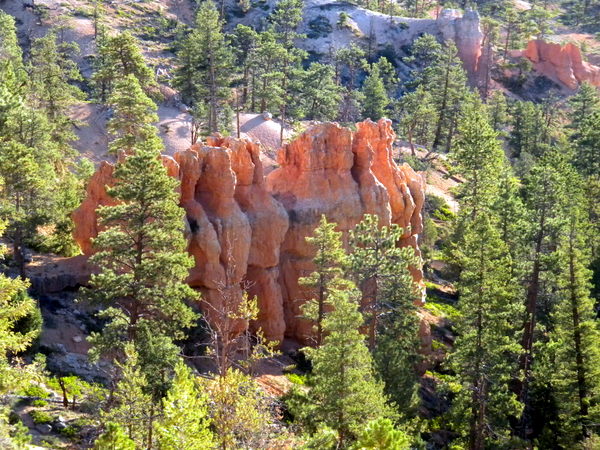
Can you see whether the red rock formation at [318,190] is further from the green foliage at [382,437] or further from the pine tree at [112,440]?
the pine tree at [112,440]

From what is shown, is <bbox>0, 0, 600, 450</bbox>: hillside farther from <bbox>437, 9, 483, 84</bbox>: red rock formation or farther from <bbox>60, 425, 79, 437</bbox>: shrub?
<bbox>437, 9, 483, 84</bbox>: red rock formation

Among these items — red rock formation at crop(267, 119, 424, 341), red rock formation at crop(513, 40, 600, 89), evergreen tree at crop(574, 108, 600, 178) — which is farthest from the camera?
red rock formation at crop(513, 40, 600, 89)

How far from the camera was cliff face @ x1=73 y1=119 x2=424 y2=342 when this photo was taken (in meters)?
32.8

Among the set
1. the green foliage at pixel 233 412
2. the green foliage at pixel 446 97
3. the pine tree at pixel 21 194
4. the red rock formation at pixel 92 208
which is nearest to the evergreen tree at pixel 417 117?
→ the green foliage at pixel 446 97

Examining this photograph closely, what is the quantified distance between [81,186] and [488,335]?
2569 centimetres

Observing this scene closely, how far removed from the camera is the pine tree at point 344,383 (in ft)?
79.1

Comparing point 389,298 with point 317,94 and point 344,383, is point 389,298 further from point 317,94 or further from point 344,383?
point 317,94

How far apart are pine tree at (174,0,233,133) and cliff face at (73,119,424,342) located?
2582cm

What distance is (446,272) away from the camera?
1998 inches

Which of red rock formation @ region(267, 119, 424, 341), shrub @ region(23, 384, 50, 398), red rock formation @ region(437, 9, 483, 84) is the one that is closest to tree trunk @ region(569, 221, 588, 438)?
red rock formation @ region(267, 119, 424, 341)

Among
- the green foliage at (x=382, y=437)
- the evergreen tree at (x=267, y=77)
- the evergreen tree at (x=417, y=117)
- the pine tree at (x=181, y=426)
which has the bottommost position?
the evergreen tree at (x=417, y=117)

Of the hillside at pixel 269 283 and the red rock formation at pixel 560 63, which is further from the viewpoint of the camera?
the red rock formation at pixel 560 63

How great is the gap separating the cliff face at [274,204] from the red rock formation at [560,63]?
8075 cm

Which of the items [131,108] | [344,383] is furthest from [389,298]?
[131,108]
